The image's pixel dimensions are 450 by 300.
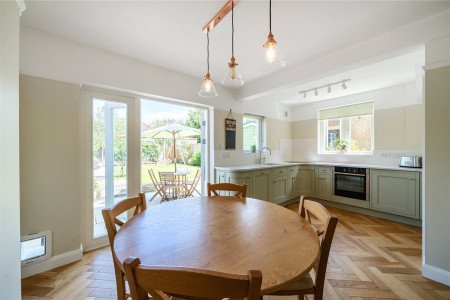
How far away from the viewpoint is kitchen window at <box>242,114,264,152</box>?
430 cm

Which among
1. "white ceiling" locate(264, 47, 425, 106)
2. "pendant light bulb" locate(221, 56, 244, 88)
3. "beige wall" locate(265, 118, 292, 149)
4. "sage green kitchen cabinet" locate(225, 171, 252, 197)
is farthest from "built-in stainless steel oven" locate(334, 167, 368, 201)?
"pendant light bulb" locate(221, 56, 244, 88)

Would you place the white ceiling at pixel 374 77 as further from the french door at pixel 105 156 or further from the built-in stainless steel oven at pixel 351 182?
the french door at pixel 105 156

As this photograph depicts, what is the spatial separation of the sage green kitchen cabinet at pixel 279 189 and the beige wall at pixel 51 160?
10.0ft

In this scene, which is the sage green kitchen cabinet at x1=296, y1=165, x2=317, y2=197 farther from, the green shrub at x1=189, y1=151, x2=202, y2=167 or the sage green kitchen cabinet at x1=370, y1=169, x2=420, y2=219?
the green shrub at x1=189, y1=151, x2=202, y2=167

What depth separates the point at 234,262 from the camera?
2.53ft

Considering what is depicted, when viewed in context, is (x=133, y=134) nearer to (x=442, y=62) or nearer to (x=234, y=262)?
(x=234, y=262)

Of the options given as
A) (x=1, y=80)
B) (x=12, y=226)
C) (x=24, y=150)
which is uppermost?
(x=1, y=80)

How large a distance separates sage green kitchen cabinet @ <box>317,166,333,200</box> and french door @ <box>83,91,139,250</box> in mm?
3681

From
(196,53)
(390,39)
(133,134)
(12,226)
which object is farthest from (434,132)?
(12,226)

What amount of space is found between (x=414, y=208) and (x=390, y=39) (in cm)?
260

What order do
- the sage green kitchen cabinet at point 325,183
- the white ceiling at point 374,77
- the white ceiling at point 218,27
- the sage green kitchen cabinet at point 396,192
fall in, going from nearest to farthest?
the white ceiling at point 218,27 → the white ceiling at point 374,77 → the sage green kitchen cabinet at point 396,192 → the sage green kitchen cabinet at point 325,183

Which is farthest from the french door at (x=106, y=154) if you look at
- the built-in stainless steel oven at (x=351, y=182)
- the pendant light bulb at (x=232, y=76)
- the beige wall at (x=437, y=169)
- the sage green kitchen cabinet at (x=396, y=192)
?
the sage green kitchen cabinet at (x=396, y=192)

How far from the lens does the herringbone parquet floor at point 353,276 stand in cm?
166

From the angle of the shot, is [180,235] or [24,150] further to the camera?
[24,150]
